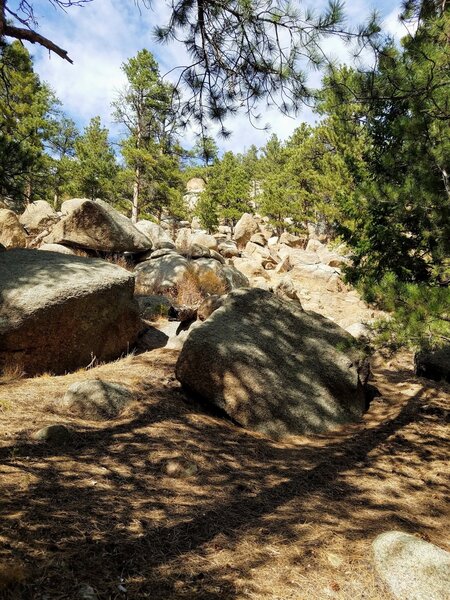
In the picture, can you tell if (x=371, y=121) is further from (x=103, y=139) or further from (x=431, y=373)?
(x=103, y=139)

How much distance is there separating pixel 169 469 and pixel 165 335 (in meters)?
4.83

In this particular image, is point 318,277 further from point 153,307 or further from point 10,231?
point 10,231

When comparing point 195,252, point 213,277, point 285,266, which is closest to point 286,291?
point 213,277

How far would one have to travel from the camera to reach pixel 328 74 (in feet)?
14.3

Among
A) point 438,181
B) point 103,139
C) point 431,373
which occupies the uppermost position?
point 103,139

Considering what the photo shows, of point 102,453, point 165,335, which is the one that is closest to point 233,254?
point 165,335

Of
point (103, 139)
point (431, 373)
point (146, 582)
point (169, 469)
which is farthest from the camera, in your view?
point (103, 139)

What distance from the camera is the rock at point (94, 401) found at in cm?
468

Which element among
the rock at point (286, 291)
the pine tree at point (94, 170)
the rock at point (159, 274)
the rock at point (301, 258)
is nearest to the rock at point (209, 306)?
the rock at point (159, 274)

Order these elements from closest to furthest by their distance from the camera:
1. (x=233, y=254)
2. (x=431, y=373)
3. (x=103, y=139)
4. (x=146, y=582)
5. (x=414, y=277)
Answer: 1. (x=146, y=582)
2. (x=414, y=277)
3. (x=431, y=373)
4. (x=233, y=254)
5. (x=103, y=139)

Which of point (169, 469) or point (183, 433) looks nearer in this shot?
point (169, 469)

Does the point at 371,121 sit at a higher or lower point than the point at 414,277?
higher

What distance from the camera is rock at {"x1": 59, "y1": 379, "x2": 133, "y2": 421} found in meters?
4.68

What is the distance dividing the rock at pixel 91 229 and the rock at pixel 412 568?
37.6ft
